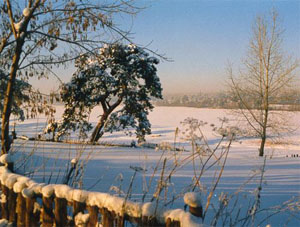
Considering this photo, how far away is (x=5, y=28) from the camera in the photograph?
14.7 ft

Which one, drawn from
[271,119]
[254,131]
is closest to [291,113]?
[271,119]

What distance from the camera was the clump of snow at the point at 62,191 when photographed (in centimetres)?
198

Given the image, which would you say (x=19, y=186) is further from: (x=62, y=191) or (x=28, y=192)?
(x=62, y=191)

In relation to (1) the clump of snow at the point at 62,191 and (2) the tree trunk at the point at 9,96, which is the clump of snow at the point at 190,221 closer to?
(1) the clump of snow at the point at 62,191

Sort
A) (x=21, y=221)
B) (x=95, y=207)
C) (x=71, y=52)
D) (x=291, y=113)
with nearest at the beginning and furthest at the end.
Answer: (x=95, y=207) → (x=21, y=221) → (x=71, y=52) → (x=291, y=113)

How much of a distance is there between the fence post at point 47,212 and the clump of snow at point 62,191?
117 mm

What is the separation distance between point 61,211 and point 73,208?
183 mm

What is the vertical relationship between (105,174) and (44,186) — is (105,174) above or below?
below

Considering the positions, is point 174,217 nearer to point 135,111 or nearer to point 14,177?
point 14,177

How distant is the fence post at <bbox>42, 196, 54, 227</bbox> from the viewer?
82.6 inches

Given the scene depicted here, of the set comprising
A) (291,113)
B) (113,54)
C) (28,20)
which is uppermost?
(28,20)

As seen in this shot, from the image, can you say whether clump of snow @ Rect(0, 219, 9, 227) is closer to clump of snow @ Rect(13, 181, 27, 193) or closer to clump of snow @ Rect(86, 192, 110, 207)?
clump of snow @ Rect(13, 181, 27, 193)

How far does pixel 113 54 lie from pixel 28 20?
1381mm

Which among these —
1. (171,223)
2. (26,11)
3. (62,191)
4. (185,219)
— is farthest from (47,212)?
(26,11)
